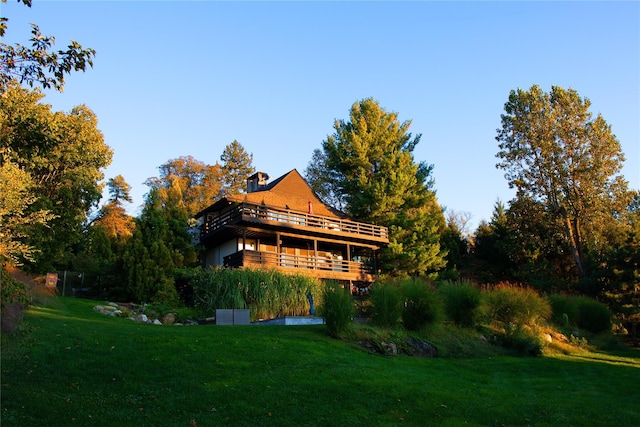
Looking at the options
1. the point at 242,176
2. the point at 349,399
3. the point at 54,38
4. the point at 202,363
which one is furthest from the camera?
the point at 242,176

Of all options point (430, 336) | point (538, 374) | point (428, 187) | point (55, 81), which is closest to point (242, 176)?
point (428, 187)

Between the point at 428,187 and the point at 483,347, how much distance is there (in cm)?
2130

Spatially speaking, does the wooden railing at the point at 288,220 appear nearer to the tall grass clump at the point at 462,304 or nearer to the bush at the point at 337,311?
the tall grass clump at the point at 462,304

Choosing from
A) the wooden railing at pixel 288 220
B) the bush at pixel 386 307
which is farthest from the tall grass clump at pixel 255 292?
the wooden railing at pixel 288 220

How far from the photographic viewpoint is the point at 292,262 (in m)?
28.4

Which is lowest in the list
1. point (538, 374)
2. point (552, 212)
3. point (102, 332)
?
point (538, 374)

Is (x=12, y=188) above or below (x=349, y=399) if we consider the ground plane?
above

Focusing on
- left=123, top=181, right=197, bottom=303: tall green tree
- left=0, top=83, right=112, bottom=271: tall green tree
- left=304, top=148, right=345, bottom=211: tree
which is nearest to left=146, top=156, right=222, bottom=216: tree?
left=304, top=148, right=345, bottom=211: tree

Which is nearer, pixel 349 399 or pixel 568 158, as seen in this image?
pixel 349 399

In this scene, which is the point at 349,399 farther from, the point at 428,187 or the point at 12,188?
the point at 428,187

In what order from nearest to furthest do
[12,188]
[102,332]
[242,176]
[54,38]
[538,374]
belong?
[54,38], [102,332], [538,374], [12,188], [242,176]

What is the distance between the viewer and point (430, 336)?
16406 mm

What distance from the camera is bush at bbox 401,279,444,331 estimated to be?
16812 mm

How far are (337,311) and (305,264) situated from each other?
13975 millimetres
